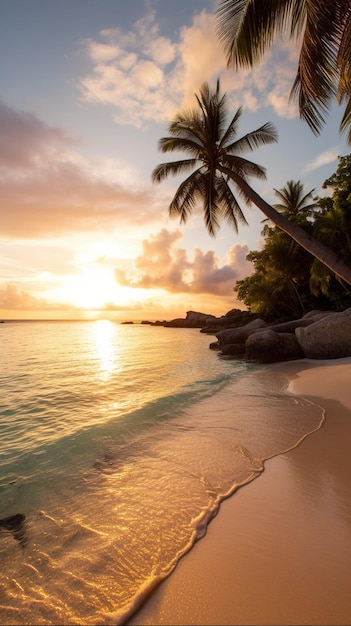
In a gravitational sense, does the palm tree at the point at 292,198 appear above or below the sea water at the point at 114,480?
above

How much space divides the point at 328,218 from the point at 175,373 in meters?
15.4

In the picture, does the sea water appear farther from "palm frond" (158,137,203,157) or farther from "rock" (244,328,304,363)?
"palm frond" (158,137,203,157)

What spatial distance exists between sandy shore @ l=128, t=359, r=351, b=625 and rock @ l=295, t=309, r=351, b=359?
31.3ft

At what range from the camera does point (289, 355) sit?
45.0 ft

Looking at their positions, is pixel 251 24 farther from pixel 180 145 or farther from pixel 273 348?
pixel 273 348

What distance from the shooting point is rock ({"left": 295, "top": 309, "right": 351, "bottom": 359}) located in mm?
11820

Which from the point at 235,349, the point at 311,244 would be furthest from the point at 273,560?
the point at 235,349

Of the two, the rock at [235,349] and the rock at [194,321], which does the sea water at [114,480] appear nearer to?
the rock at [235,349]

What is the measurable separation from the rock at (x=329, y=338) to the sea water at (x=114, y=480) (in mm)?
5261

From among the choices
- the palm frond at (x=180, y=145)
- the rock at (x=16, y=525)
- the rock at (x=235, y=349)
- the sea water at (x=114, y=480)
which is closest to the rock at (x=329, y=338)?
the rock at (x=235, y=349)

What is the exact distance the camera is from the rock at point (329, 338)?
11820mm

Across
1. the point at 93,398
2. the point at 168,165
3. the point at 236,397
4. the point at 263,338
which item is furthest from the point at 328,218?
the point at 93,398

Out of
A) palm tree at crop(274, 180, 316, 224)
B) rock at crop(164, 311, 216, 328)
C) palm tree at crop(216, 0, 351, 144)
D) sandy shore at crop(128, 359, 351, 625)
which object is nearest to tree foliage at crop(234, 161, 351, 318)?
palm tree at crop(274, 180, 316, 224)

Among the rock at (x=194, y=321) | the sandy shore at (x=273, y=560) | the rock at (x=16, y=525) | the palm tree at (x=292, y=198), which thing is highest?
the palm tree at (x=292, y=198)
